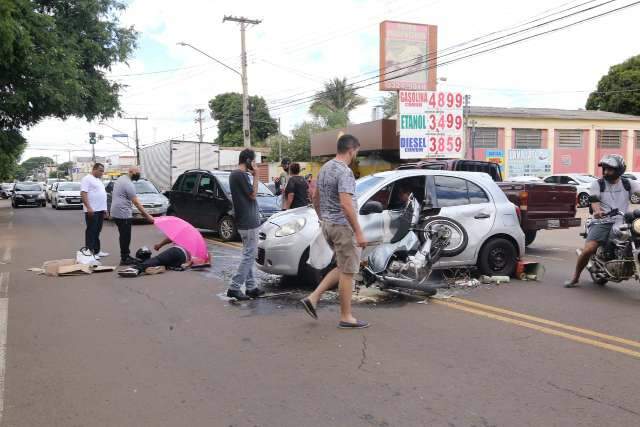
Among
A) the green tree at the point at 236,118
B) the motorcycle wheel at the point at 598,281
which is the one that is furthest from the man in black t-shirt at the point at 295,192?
the green tree at the point at 236,118

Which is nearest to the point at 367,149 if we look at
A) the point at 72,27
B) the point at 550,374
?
the point at 72,27

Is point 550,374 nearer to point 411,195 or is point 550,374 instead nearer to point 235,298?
point 411,195

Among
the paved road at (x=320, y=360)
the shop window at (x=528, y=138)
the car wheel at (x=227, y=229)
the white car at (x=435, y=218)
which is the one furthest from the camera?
the shop window at (x=528, y=138)

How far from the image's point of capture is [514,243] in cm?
800

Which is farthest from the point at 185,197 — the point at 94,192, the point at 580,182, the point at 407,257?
the point at 580,182

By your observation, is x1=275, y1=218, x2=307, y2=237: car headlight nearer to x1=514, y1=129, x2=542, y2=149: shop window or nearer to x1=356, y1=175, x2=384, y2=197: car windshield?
x1=356, y1=175, x2=384, y2=197: car windshield

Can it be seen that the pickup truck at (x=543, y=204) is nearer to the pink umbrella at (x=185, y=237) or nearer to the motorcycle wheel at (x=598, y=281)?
the motorcycle wheel at (x=598, y=281)

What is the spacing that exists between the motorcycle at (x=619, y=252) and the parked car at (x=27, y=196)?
3270 cm

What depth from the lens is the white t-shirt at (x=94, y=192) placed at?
10219 millimetres

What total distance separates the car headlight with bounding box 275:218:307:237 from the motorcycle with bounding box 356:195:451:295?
3.17 ft

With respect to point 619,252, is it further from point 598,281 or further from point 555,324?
point 555,324

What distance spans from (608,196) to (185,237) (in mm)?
6273

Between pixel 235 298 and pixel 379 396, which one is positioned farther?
pixel 235 298

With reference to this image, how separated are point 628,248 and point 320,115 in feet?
143
